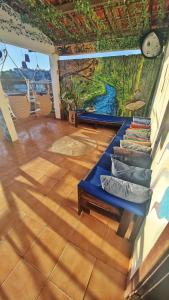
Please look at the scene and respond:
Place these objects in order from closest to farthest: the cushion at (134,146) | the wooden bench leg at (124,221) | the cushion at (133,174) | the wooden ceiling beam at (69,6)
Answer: the wooden bench leg at (124,221)
the cushion at (133,174)
the cushion at (134,146)
the wooden ceiling beam at (69,6)

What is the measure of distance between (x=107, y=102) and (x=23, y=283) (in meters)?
4.61

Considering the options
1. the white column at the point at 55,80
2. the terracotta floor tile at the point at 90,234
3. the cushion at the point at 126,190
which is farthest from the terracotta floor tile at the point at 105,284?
the white column at the point at 55,80

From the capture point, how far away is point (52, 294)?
43.2 inches

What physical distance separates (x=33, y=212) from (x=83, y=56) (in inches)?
184

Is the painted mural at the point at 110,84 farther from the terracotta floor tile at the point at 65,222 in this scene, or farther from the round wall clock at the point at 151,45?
the terracotta floor tile at the point at 65,222

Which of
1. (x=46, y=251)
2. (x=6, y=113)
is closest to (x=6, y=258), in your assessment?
(x=46, y=251)

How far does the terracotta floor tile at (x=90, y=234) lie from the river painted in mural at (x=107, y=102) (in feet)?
12.4

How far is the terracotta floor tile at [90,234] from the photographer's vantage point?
142cm

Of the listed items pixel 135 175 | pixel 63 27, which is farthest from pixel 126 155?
pixel 63 27

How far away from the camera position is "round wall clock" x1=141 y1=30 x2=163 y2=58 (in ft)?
10.7

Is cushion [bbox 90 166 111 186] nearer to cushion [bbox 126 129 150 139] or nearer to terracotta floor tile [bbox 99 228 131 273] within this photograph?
terracotta floor tile [bbox 99 228 131 273]

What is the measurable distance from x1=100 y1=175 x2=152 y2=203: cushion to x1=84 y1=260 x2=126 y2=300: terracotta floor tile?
0.65 m

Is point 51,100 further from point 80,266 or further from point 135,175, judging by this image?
point 80,266

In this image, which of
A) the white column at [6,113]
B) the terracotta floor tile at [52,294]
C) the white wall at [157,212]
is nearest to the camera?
the white wall at [157,212]
